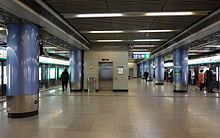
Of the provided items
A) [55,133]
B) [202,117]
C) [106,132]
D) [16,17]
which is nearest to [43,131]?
[55,133]

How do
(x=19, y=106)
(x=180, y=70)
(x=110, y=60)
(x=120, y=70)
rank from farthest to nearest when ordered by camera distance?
(x=110, y=60) < (x=120, y=70) < (x=180, y=70) < (x=19, y=106)

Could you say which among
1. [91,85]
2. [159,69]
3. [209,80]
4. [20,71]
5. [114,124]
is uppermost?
[159,69]

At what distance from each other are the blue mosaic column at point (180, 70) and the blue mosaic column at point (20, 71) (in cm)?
1154

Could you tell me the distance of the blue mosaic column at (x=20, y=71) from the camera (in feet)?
24.5

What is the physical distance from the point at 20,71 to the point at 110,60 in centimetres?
1036

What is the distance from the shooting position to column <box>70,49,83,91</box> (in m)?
17.2

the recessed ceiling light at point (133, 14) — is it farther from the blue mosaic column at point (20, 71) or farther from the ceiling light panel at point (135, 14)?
the blue mosaic column at point (20, 71)

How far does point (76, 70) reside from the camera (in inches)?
684

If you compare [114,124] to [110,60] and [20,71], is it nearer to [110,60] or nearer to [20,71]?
[20,71]

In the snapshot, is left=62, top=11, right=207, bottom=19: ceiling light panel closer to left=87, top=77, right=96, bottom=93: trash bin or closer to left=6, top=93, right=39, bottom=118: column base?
left=6, top=93, right=39, bottom=118: column base

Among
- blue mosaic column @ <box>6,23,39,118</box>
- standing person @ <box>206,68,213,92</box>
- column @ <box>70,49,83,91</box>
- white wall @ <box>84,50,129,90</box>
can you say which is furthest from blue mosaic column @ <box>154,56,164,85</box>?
blue mosaic column @ <box>6,23,39,118</box>

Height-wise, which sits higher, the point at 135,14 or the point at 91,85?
the point at 135,14

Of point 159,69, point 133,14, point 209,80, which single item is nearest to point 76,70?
point 209,80

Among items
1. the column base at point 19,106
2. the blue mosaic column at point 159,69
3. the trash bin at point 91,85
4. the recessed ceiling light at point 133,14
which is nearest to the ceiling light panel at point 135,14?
the recessed ceiling light at point 133,14
